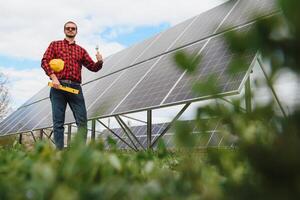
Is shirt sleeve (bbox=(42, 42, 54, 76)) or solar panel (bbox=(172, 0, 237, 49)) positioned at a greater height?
solar panel (bbox=(172, 0, 237, 49))

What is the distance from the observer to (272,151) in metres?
0.88

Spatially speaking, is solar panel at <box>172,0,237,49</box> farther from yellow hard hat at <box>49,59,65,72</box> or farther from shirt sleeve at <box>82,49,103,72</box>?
yellow hard hat at <box>49,59,65,72</box>

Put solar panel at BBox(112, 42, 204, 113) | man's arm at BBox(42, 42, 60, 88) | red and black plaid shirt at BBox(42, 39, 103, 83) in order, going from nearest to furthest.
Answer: man's arm at BBox(42, 42, 60, 88), red and black plaid shirt at BBox(42, 39, 103, 83), solar panel at BBox(112, 42, 204, 113)

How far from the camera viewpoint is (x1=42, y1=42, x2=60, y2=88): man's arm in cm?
610

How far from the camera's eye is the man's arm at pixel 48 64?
610 cm

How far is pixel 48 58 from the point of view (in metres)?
6.69

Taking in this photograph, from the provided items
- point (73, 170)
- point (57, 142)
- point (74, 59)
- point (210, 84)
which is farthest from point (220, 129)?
point (74, 59)

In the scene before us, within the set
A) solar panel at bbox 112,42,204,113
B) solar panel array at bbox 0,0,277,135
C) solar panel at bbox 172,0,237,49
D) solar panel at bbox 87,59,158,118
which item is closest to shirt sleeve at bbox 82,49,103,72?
solar panel array at bbox 0,0,277,135

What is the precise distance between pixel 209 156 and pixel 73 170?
36 cm

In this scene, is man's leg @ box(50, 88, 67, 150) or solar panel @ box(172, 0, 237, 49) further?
solar panel @ box(172, 0, 237, 49)

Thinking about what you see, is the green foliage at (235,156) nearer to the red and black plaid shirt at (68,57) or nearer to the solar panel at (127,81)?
the red and black plaid shirt at (68,57)

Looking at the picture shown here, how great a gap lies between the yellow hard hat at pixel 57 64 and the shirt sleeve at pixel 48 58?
0.25 ft

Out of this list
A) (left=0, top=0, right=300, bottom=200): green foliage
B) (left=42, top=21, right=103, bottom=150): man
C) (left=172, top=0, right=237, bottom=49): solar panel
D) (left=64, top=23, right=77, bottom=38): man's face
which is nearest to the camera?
(left=0, top=0, right=300, bottom=200): green foliage

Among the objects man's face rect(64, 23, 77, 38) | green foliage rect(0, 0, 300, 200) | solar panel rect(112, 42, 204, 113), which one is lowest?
green foliage rect(0, 0, 300, 200)
